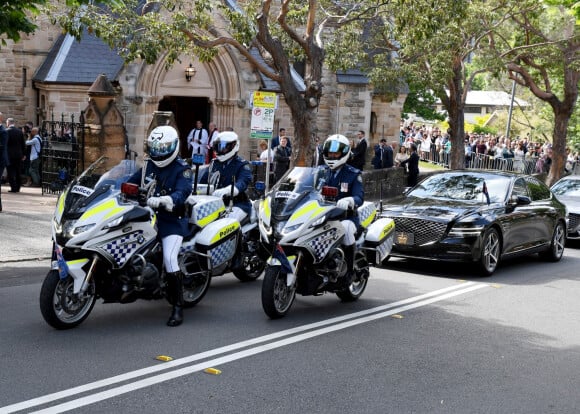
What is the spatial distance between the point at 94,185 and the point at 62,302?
3.56 ft

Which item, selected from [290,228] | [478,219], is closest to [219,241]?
[290,228]

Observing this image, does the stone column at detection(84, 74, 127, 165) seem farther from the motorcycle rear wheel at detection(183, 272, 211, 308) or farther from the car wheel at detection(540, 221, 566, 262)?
the motorcycle rear wheel at detection(183, 272, 211, 308)

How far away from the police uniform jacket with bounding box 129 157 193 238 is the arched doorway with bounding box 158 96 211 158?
2225cm

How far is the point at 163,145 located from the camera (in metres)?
8.14

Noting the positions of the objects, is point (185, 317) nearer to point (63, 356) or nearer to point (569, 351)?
point (63, 356)

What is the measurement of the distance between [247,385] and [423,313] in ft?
12.1

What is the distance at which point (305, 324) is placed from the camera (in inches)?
339

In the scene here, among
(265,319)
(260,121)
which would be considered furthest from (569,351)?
(260,121)

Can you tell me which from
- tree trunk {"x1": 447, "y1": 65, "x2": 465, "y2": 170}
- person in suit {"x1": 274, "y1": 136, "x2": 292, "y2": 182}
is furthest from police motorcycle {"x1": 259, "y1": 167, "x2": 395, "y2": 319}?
tree trunk {"x1": 447, "y1": 65, "x2": 465, "y2": 170}

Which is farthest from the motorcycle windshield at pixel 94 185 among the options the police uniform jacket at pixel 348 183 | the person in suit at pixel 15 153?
the person in suit at pixel 15 153

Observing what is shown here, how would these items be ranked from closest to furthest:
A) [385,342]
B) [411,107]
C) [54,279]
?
[54,279] → [385,342] → [411,107]

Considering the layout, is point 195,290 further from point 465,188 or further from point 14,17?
point 465,188

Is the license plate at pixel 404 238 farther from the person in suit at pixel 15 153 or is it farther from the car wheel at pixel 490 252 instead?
the person in suit at pixel 15 153

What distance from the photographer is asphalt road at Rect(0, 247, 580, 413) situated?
6.08 metres
